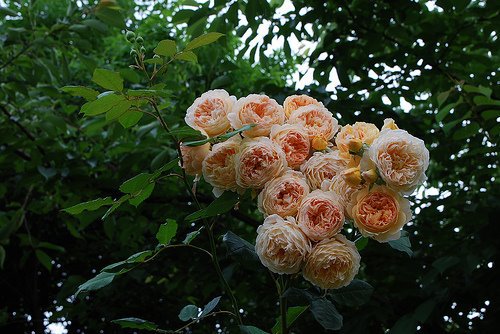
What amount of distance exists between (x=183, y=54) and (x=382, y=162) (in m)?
0.32

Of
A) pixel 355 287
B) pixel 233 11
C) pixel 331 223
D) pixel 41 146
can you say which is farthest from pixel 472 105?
pixel 41 146

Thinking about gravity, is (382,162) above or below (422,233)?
above

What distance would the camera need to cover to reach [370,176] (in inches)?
29.0

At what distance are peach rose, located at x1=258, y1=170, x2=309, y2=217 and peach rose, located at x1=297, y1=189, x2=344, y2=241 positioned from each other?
0.06 feet

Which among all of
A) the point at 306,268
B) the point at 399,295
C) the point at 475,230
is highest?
the point at 306,268

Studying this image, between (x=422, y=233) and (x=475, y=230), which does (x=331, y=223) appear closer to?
(x=475, y=230)

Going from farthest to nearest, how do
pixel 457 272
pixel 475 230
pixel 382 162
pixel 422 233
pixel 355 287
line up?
pixel 422 233 < pixel 457 272 < pixel 475 230 < pixel 355 287 < pixel 382 162

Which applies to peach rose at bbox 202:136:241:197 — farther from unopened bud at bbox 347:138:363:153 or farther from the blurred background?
the blurred background

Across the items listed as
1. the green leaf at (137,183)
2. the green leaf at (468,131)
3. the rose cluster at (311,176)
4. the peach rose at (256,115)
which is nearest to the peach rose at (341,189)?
the rose cluster at (311,176)

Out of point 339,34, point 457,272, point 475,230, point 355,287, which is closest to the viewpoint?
point 355,287

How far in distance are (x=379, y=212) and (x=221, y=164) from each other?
0.69 ft

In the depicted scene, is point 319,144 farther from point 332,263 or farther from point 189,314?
point 189,314

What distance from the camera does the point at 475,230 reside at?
5.49 feet

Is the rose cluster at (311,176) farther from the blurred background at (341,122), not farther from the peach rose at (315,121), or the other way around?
the blurred background at (341,122)
